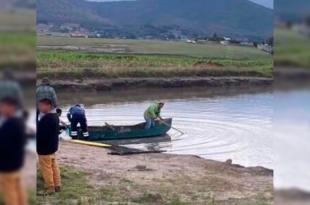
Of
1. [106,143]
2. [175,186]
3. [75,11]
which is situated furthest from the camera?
[75,11]

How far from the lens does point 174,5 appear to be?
15164mm

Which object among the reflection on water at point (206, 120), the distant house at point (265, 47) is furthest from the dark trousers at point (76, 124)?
the distant house at point (265, 47)

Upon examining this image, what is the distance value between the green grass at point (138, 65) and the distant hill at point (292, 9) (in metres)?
8.70

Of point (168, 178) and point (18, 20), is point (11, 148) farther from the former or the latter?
point (168, 178)

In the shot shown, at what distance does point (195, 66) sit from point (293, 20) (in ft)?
34.6

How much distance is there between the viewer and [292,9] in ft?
9.04

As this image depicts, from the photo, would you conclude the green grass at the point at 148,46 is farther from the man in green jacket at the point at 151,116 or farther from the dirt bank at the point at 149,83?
the man in green jacket at the point at 151,116

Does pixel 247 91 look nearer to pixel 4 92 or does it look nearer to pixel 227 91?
pixel 227 91

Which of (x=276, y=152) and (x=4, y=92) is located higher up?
(x=4, y=92)

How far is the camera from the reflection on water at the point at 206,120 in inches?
386

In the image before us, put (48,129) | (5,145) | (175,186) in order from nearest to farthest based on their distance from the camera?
(5,145), (48,129), (175,186)

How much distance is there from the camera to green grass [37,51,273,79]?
12195mm

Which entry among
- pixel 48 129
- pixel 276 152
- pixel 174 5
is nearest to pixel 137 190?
pixel 48 129

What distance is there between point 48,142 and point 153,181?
2653mm
